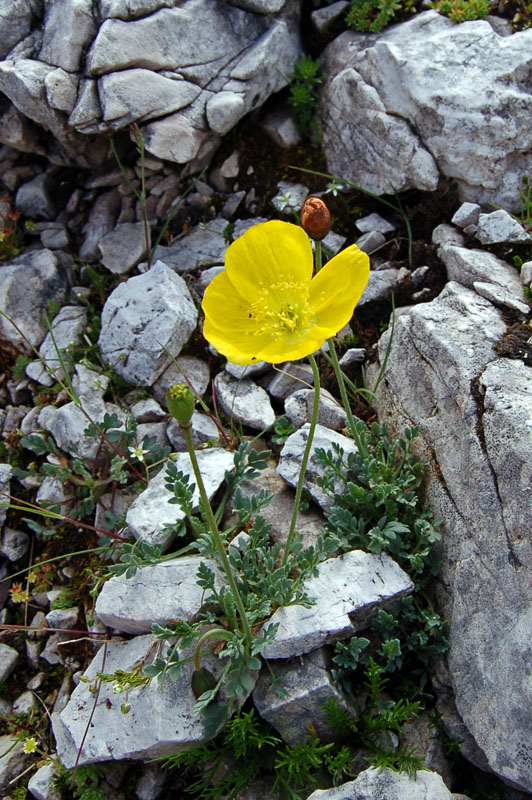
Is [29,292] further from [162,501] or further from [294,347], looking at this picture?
[294,347]

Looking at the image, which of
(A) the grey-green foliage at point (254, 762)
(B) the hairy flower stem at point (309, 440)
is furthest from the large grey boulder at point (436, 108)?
(A) the grey-green foliage at point (254, 762)

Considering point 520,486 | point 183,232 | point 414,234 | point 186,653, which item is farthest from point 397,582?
point 183,232

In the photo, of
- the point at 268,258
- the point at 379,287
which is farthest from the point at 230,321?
the point at 379,287

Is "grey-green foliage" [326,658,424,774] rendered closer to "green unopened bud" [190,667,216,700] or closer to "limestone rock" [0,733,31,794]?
"green unopened bud" [190,667,216,700]

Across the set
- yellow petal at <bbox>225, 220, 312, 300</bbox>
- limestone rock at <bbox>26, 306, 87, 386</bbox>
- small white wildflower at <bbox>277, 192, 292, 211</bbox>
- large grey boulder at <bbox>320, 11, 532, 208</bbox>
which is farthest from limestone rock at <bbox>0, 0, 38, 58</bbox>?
yellow petal at <bbox>225, 220, 312, 300</bbox>

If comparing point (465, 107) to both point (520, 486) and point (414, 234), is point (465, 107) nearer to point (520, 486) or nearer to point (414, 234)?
point (414, 234)

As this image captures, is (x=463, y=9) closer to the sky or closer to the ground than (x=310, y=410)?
closer to the sky
